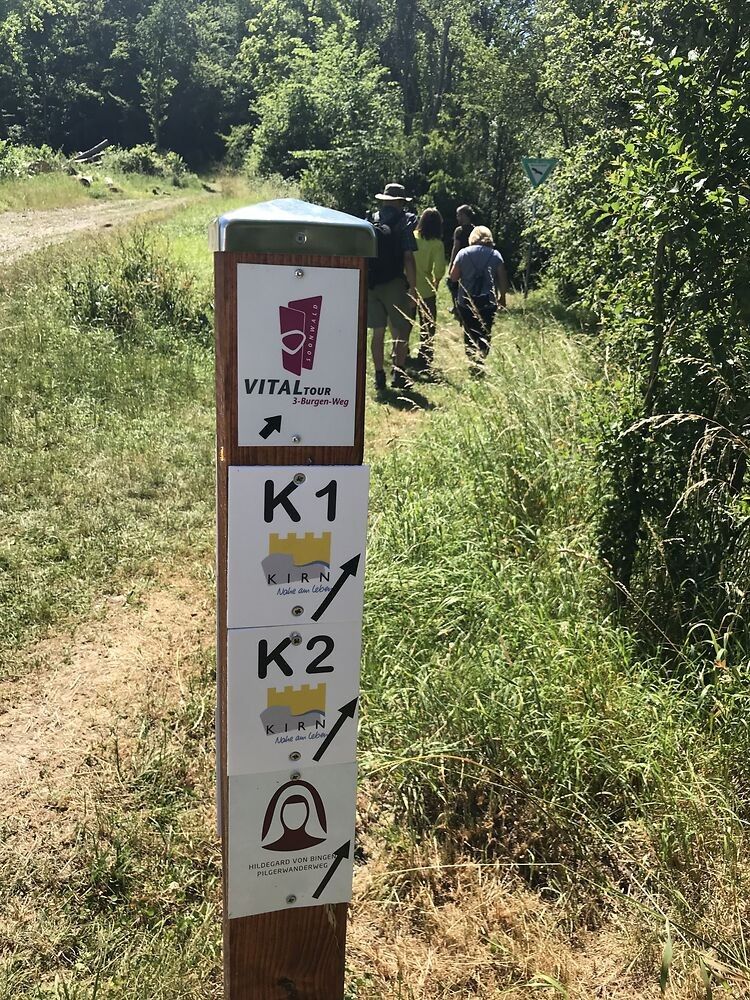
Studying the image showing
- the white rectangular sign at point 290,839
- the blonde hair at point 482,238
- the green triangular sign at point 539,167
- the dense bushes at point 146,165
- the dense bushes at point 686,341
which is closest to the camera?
the white rectangular sign at point 290,839

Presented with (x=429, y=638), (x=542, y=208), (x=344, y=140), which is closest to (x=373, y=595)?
(x=429, y=638)

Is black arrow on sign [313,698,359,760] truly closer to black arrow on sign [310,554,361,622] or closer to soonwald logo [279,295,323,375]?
black arrow on sign [310,554,361,622]

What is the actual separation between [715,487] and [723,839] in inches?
51.4

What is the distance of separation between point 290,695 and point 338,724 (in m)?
0.13

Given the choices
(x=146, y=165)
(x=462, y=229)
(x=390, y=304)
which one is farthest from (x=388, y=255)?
(x=146, y=165)

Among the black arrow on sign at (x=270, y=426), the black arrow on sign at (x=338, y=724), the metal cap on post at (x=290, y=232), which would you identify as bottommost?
the black arrow on sign at (x=338, y=724)

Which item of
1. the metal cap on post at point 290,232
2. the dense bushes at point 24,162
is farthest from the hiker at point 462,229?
the dense bushes at point 24,162

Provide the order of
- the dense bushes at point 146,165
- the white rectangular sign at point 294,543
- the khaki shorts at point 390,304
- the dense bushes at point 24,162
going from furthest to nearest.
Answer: the dense bushes at point 146,165 → the dense bushes at point 24,162 → the khaki shorts at point 390,304 → the white rectangular sign at point 294,543

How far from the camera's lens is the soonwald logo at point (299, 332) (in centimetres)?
131

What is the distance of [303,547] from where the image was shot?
55.3 inches

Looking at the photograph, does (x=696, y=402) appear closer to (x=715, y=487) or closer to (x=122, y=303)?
(x=715, y=487)

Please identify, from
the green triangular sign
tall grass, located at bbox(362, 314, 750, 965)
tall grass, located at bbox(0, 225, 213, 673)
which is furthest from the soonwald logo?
the green triangular sign

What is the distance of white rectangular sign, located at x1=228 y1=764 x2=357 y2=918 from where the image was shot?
4.88ft

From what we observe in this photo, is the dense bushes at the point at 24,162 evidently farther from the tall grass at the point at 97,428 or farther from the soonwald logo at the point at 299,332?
the soonwald logo at the point at 299,332
